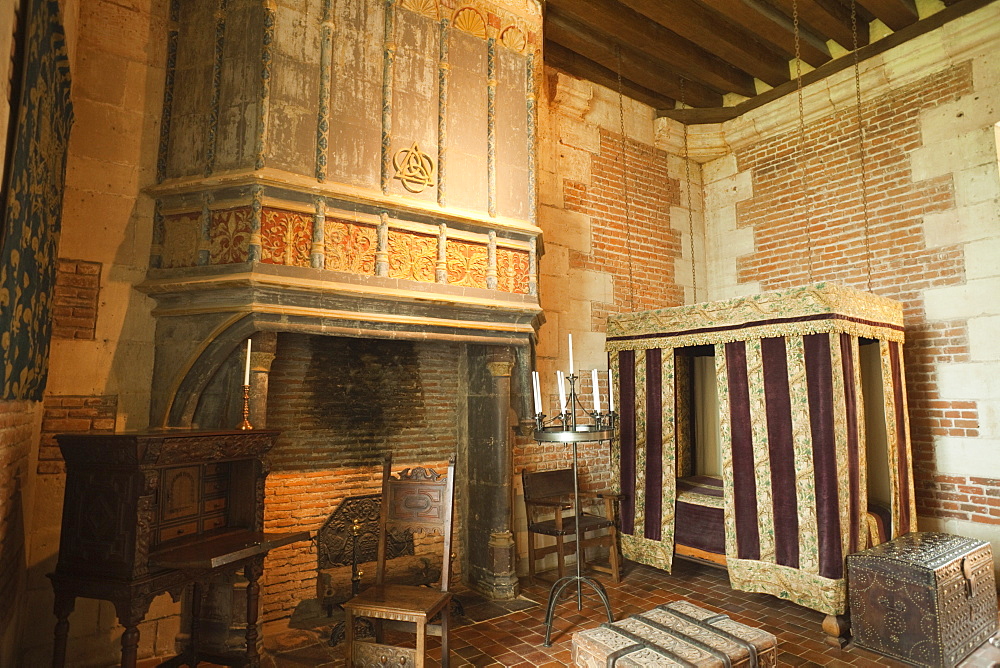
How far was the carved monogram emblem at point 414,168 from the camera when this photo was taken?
3.84 metres

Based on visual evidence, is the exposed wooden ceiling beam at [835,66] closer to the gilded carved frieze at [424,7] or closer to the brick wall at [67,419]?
the gilded carved frieze at [424,7]

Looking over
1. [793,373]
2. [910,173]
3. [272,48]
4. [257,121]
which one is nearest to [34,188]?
[257,121]

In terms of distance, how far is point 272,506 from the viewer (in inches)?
157

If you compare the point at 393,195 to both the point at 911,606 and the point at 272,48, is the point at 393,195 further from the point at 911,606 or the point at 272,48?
the point at 911,606

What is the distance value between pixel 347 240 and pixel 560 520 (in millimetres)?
2821

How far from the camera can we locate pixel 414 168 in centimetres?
390

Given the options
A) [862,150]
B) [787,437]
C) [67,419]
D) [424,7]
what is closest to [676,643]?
[787,437]

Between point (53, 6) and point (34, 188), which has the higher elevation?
point (53, 6)

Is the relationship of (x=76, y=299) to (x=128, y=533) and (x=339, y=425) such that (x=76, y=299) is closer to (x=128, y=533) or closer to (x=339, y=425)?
(x=128, y=533)

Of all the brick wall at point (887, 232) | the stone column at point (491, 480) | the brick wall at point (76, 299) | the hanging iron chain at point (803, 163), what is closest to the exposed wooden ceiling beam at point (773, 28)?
the hanging iron chain at point (803, 163)

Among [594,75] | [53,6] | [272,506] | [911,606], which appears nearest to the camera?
[53,6]

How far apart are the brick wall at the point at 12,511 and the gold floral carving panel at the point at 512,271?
2.88 meters

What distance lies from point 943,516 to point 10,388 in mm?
6498

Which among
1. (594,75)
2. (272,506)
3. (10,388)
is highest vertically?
(594,75)
